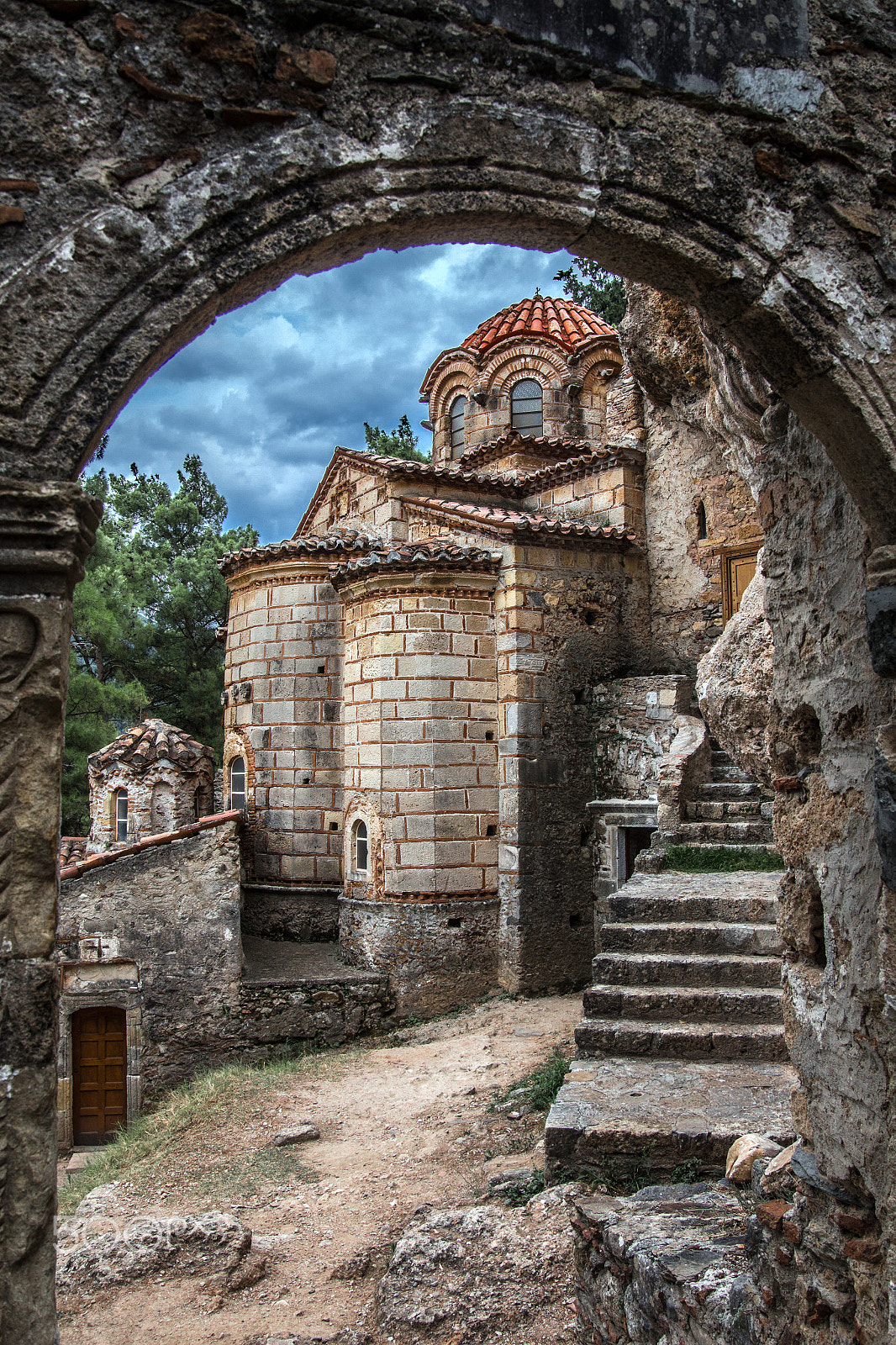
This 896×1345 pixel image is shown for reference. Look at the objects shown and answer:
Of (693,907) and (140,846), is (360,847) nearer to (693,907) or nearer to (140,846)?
(140,846)

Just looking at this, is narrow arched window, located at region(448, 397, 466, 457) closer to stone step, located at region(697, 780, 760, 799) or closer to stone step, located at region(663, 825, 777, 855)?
stone step, located at region(697, 780, 760, 799)

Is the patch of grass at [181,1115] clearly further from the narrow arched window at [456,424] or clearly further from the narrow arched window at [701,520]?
the narrow arched window at [456,424]

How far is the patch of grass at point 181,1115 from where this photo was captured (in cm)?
750

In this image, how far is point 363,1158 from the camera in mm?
7109

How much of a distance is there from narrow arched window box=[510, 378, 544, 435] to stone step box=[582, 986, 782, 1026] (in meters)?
11.7

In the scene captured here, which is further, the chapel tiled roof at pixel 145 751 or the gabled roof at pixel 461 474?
the chapel tiled roof at pixel 145 751

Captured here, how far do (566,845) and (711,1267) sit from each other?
8131 mm

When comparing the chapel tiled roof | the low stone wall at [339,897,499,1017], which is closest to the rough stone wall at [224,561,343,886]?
the low stone wall at [339,897,499,1017]

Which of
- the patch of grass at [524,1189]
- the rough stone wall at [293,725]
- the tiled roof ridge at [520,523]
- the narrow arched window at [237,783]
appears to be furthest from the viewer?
the narrow arched window at [237,783]

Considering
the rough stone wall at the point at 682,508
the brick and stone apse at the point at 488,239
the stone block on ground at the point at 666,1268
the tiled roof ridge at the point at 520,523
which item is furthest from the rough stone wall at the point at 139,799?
the brick and stone apse at the point at 488,239

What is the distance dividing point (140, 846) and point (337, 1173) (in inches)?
197

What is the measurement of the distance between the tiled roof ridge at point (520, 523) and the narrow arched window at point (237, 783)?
4.21 metres

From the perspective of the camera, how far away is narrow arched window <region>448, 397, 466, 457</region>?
17.3 metres

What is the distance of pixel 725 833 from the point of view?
900 cm
